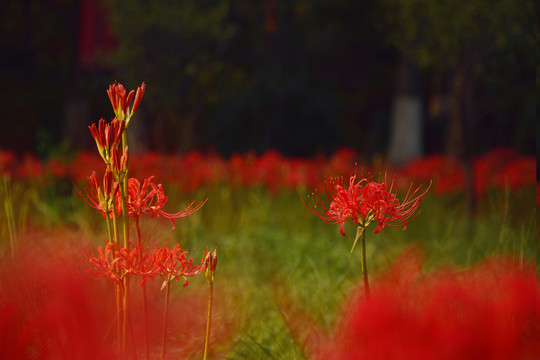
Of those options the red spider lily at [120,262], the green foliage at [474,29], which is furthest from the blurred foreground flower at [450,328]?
the green foliage at [474,29]

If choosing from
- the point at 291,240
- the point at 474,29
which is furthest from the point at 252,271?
the point at 474,29

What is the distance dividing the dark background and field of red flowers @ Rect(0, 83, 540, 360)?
→ 4.85 ft

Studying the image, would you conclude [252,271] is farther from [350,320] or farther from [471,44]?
[471,44]

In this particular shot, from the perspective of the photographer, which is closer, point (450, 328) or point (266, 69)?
point (450, 328)

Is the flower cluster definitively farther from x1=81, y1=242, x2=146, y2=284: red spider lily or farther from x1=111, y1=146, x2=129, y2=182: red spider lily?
x1=111, y1=146, x2=129, y2=182: red spider lily

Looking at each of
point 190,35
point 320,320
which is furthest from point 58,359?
point 190,35

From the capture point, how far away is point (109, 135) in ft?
3.22

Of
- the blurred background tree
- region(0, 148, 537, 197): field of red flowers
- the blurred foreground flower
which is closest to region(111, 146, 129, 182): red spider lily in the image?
the blurred foreground flower

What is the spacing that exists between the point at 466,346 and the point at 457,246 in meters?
3.59

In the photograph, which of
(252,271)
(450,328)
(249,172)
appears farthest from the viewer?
(249,172)

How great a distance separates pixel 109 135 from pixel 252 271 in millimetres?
3174

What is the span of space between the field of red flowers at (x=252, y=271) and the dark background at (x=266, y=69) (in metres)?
1.48

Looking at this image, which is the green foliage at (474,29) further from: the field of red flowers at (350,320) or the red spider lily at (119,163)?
the red spider lily at (119,163)

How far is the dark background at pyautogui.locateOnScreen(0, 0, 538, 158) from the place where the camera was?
22.1 feet
